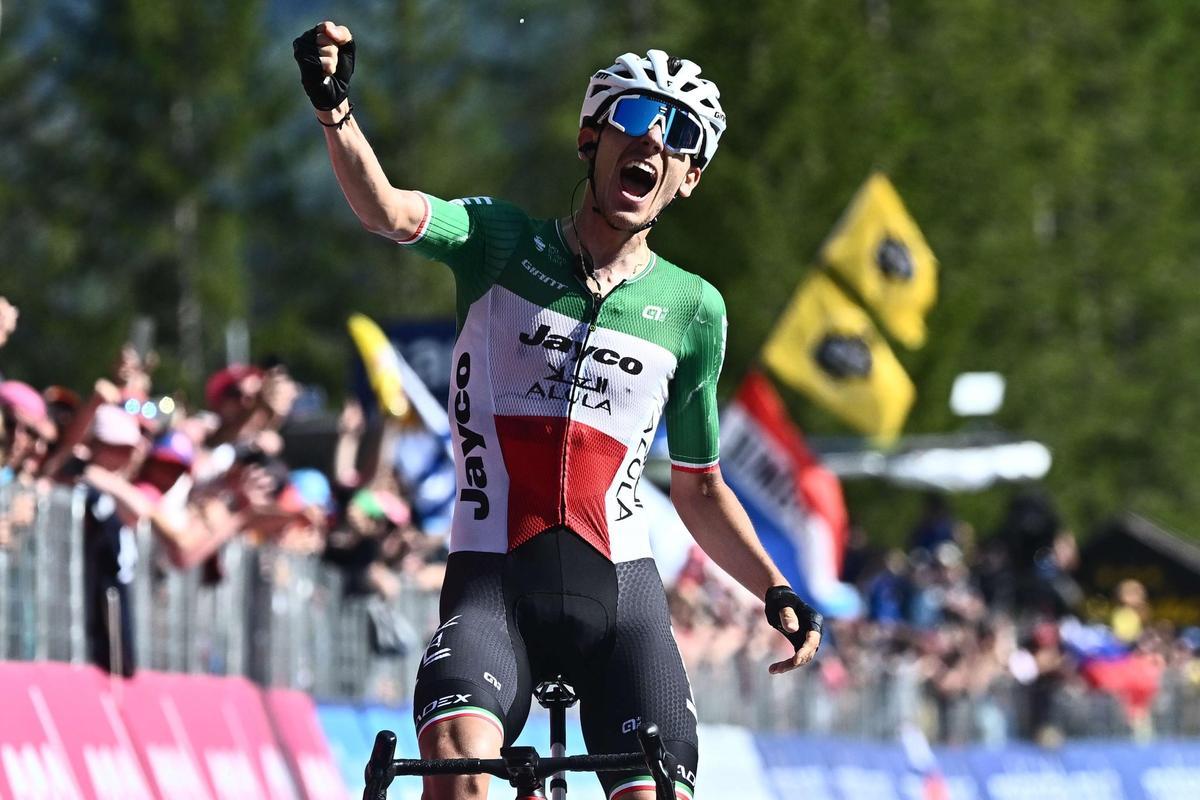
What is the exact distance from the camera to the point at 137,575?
11148 millimetres

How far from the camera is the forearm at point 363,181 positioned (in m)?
5.97

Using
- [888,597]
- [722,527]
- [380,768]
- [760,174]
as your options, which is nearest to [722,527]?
[722,527]


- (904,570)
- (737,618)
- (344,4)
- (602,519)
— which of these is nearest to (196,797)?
(602,519)

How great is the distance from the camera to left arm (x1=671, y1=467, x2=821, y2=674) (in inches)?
271

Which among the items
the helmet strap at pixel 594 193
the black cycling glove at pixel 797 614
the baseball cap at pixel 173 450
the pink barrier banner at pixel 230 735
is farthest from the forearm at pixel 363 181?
the baseball cap at pixel 173 450

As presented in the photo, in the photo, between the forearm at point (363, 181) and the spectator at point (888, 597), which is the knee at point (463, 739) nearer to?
the forearm at point (363, 181)

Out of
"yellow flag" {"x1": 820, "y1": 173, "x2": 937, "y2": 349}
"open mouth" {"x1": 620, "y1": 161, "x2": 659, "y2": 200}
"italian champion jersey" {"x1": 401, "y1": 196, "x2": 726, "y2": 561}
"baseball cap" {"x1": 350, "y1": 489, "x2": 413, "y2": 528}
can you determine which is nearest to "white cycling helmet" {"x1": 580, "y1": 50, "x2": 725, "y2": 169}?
"open mouth" {"x1": 620, "y1": 161, "x2": 659, "y2": 200}

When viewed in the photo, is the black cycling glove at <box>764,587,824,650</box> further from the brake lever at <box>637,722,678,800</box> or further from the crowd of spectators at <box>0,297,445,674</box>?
the crowd of spectators at <box>0,297,445,674</box>

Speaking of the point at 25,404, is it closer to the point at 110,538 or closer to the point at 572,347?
the point at 110,538

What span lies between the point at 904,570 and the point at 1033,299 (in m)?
23.3

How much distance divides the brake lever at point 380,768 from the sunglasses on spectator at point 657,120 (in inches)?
67.3

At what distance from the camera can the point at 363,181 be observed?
6.04m

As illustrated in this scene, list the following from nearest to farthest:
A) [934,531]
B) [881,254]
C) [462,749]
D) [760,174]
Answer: [462,749] → [881,254] → [934,531] → [760,174]

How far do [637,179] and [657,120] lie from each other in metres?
0.16
